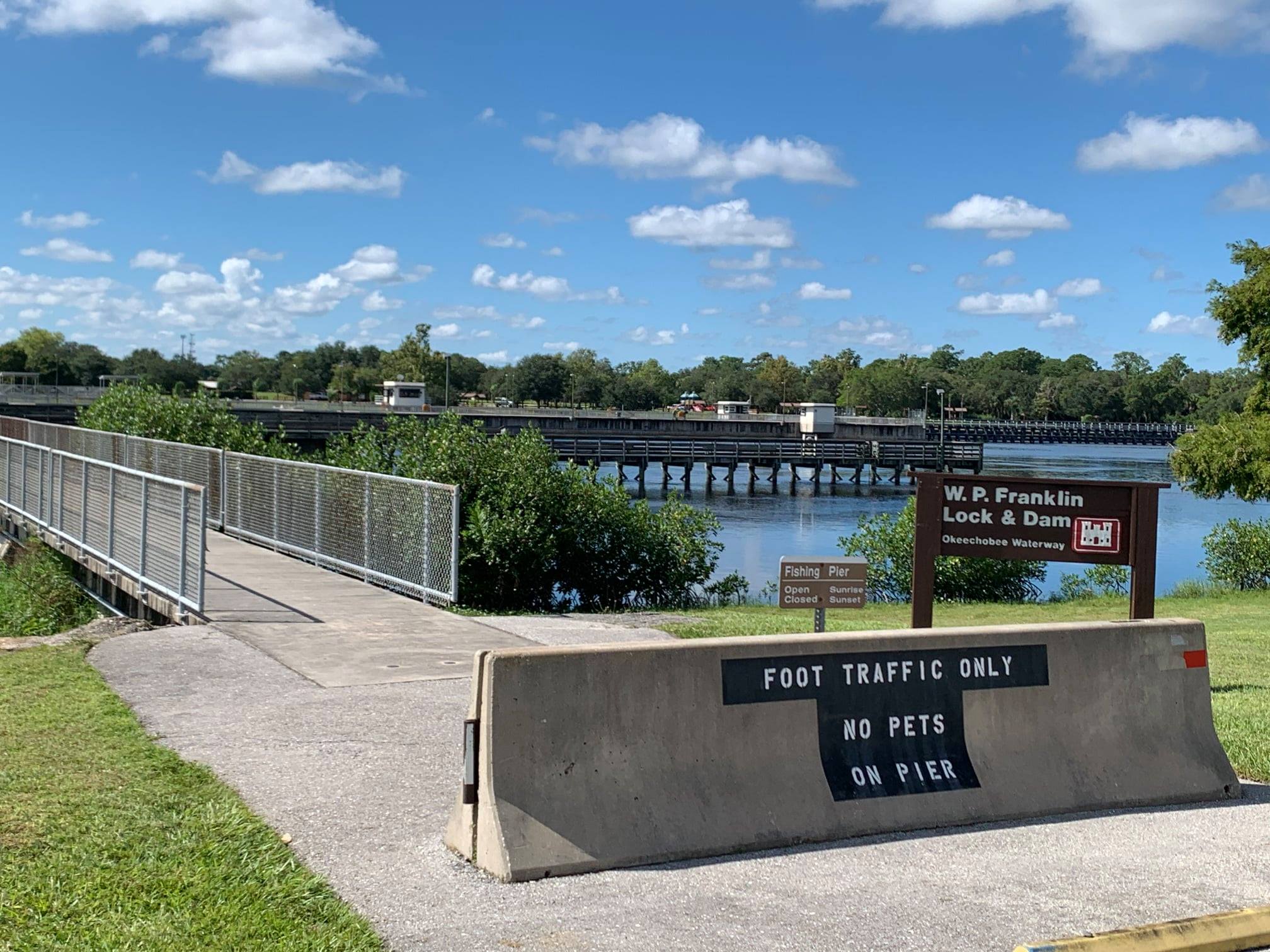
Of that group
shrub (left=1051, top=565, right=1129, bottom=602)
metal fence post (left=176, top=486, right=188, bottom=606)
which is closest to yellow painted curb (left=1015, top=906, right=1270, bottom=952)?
metal fence post (left=176, top=486, right=188, bottom=606)

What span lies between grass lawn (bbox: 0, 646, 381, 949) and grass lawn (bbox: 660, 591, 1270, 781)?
582 centimetres

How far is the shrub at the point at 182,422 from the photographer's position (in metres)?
26.5

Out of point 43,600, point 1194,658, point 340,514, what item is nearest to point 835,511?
point 43,600

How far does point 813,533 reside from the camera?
5509cm

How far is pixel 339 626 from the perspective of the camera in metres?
12.5

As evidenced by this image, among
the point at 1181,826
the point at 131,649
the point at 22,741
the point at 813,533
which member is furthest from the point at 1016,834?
the point at 813,533

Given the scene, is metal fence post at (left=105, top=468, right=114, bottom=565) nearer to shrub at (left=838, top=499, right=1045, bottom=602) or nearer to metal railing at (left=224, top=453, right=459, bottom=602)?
metal railing at (left=224, top=453, right=459, bottom=602)

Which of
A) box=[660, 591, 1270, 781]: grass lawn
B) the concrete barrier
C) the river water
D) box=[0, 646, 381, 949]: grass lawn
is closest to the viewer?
box=[0, 646, 381, 949]: grass lawn

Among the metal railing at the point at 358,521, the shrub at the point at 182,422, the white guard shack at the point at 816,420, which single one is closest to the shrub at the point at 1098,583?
the metal railing at the point at 358,521

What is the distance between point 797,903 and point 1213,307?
30001 mm

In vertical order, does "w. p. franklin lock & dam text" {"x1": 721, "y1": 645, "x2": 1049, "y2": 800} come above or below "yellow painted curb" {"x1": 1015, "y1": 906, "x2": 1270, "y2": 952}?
above

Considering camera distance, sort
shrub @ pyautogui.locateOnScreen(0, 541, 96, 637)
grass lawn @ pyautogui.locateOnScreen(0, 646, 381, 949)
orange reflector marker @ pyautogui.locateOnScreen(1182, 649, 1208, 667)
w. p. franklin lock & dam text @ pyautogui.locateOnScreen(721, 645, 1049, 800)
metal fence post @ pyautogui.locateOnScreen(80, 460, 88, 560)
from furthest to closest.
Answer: shrub @ pyautogui.locateOnScreen(0, 541, 96, 637) < metal fence post @ pyautogui.locateOnScreen(80, 460, 88, 560) < orange reflector marker @ pyautogui.locateOnScreen(1182, 649, 1208, 667) < w. p. franklin lock & dam text @ pyautogui.locateOnScreen(721, 645, 1049, 800) < grass lawn @ pyautogui.locateOnScreen(0, 646, 381, 949)

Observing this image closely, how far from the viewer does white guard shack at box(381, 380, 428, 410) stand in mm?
102250

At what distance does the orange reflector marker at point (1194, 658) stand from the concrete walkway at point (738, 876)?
0.79 metres
